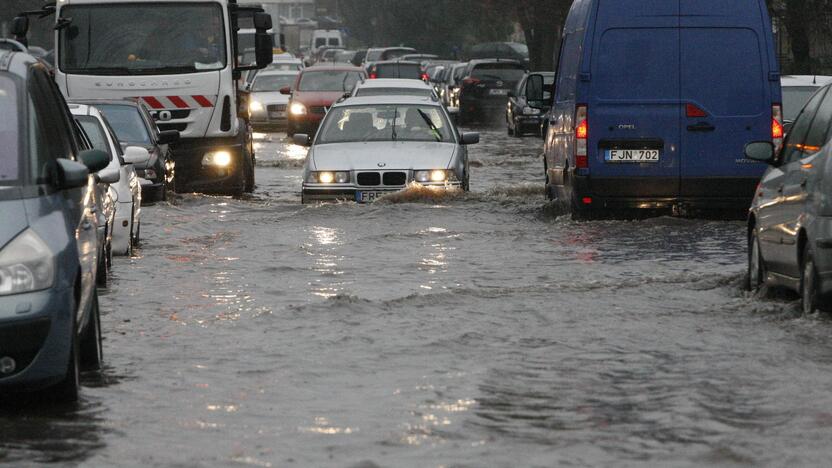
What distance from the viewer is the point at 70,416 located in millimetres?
7613

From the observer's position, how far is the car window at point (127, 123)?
19641 millimetres

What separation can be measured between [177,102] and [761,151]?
492 inches

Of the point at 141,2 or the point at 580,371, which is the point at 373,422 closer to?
the point at 580,371

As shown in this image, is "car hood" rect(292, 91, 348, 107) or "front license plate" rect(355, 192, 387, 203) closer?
"front license plate" rect(355, 192, 387, 203)

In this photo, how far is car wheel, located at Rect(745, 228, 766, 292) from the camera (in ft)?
38.4

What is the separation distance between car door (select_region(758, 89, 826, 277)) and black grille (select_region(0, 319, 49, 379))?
4795 mm

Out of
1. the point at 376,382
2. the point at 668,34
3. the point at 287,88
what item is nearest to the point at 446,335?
the point at 376,382

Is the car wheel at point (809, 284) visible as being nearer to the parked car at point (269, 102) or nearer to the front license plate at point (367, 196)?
the front license plate at point (367, 196)

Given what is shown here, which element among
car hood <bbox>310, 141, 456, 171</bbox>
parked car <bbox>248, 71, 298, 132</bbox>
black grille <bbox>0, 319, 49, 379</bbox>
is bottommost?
parked car <bbox>248, 71, 298, 132</bbox>

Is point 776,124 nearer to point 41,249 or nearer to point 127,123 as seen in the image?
point 127,123

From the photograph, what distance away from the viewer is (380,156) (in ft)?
62.8

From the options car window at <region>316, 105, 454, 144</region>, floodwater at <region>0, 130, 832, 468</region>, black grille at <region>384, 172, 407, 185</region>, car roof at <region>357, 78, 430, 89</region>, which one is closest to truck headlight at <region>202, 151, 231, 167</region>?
car window at <region>316, 105, 454, 144</region>

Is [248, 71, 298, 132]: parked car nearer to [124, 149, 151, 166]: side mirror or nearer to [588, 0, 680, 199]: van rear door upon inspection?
[588, 0, 680, 199]: van rear door

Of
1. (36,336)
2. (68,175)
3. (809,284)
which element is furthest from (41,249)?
(809,284)
